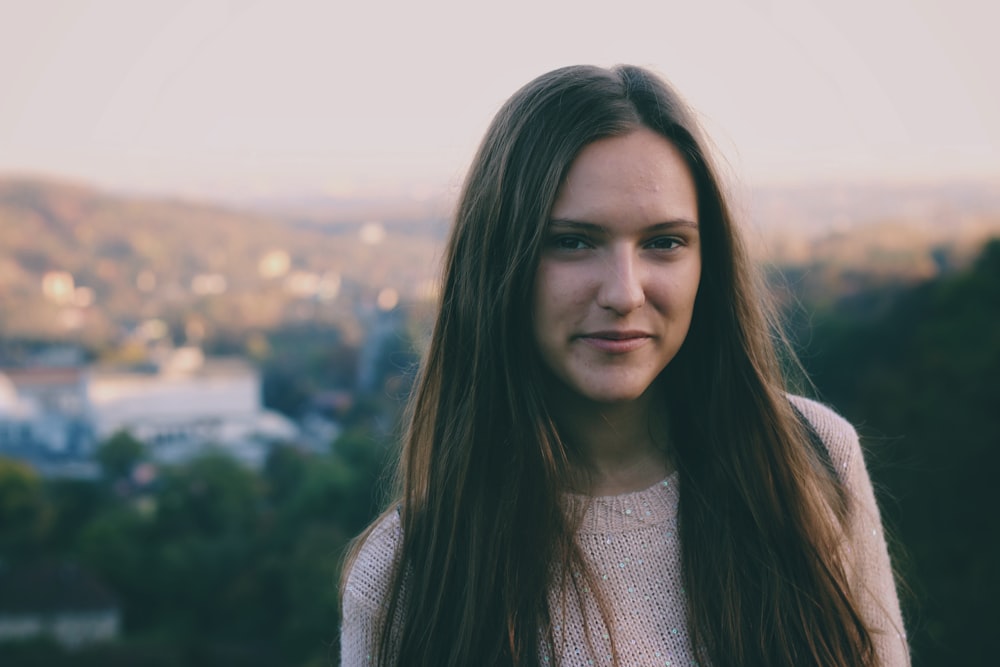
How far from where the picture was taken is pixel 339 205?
1777 inches

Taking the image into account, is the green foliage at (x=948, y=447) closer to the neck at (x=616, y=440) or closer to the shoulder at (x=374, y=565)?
the neck at (x=616, y=440)

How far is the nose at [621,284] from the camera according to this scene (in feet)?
4.73

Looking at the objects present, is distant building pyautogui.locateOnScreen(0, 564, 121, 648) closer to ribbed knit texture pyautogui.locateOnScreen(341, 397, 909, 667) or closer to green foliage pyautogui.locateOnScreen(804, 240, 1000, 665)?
green foliage pyautogui.locateOnScreen(804, 240, 1000, 665)

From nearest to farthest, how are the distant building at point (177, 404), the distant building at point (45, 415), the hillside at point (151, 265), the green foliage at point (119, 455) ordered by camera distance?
the green foliage at point (119, 455), the distant building at point (45, 415), the distant building at point (177, 404), the hillside at point (151, 265)

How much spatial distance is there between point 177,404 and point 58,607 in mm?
21872

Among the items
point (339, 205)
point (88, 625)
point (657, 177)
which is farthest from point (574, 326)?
point (339, 205)

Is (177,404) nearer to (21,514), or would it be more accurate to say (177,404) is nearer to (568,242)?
(21,514)

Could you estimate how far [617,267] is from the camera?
4.75 ft

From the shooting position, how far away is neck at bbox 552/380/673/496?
164cm

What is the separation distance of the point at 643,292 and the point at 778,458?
0.36 meters

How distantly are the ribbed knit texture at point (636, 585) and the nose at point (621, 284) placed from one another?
35 cm

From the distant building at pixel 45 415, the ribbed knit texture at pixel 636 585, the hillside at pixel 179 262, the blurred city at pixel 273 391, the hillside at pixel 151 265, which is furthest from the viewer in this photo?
the hillside at pixel 151 265

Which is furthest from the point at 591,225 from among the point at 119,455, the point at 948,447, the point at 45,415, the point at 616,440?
the point at 45,415

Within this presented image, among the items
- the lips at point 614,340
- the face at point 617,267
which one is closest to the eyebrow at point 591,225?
the face at point 617,267
